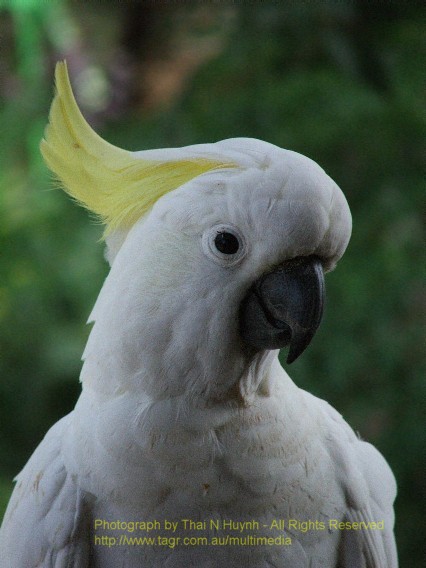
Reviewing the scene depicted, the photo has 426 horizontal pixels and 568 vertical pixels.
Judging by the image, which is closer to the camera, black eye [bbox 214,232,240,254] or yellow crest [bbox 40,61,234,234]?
black eye [bbox 214,232,240,254]

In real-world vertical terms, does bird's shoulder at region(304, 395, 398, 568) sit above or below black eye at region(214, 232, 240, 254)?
below

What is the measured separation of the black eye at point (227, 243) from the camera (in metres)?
1.00

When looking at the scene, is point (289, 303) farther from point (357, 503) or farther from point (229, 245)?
point (357, 503)

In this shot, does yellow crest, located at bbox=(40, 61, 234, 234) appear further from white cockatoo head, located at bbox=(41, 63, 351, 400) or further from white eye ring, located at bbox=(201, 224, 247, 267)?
white eye ring, located at bbox=(201, 224, 247, 267)

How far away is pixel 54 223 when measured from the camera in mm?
2648

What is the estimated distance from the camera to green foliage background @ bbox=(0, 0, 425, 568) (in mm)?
2264

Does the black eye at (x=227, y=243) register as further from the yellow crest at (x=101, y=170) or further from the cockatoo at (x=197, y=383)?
the yellow crest at (x=101, y=170)

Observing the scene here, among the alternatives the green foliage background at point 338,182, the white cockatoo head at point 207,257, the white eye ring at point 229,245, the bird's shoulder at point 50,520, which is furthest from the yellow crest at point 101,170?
the green foliage background at point 338,182

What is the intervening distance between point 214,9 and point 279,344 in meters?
2.09

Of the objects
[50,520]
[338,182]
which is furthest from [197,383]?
[338,182]

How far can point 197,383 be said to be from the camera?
1.07 meters

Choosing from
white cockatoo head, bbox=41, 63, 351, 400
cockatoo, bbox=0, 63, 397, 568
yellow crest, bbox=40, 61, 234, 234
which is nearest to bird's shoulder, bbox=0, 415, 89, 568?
cockatoo, bbox=0, 63, 397, 568

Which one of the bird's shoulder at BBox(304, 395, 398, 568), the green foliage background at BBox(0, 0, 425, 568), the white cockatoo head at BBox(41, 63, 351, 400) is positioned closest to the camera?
the white cockatoo head at BBox(41, 63, 351, 400)

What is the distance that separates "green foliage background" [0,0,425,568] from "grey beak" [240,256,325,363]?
1204mm
